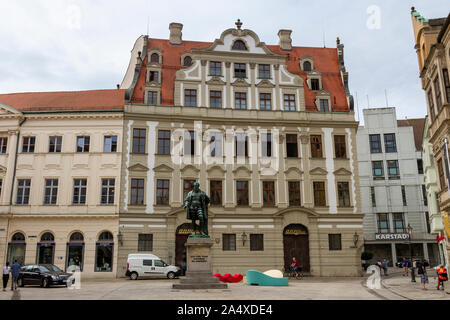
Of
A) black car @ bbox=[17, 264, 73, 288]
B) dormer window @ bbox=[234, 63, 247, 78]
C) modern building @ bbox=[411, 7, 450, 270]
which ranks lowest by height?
black car @ bbox=[17, 264, 73, 288]

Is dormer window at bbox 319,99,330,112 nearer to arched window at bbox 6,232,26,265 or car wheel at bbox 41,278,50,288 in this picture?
car wheel at bbox 41,278,50,288

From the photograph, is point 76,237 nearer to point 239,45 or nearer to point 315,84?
point 239,45

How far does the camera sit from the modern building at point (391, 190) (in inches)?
2082

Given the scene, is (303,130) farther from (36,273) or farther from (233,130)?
(36,273)

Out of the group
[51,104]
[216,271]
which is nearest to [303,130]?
[216,271]

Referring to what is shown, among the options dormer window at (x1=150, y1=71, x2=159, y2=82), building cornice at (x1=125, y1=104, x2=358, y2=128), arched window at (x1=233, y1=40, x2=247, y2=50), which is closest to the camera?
building cornice at (x1=125, y1=104, x2=358, y2=128)

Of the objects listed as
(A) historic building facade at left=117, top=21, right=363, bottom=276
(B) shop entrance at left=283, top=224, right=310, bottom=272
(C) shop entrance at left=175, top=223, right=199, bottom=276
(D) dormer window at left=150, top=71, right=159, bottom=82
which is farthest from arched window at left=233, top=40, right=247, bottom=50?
(C) shop entrance at left=175, top=223, right=199, bottom=276

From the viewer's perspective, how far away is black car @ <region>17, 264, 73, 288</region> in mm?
22875

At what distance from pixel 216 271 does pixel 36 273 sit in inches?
558

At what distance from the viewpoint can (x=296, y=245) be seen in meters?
34.0

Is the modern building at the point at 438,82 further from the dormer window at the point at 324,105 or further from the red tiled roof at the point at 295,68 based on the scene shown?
the red tiled roof at the point at 295,68

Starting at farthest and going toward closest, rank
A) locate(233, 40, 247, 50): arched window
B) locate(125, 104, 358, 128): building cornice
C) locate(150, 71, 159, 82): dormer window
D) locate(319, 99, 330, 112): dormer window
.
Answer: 1. locate(233, 40, 247, 50): arched window
2. locate(319, 99, 330, 112): dormer window
3. locate(150, 71, 159, 82): dormer window
4. locate(125, 104, 358, 128): building cornice

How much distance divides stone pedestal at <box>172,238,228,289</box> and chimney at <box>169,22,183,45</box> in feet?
87.5

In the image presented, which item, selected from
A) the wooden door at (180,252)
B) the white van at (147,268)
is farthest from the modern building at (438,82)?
the wooden door at (180,252)
